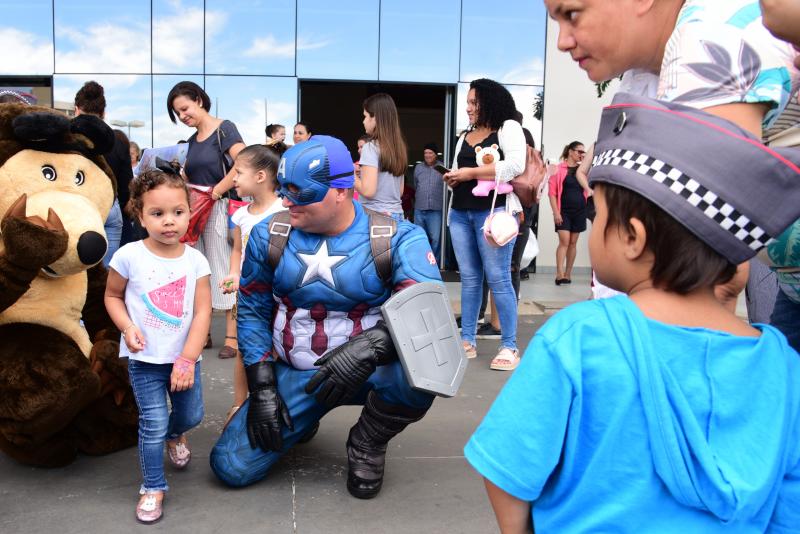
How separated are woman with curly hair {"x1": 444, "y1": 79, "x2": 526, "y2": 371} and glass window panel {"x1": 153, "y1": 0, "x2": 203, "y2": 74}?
24.9 ft

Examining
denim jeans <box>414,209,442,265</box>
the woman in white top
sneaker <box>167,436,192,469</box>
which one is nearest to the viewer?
sneaker <box>167,436,192,469</box>

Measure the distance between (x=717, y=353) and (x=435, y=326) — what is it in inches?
65.9

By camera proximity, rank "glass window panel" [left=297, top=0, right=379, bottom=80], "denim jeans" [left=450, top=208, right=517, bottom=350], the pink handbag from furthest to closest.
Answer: "glass window panel" [left=297, top=0, right=379, bottom=80] → "denim jeans" [left=450, top=208, right=517, bottom=350] → the pink handbag

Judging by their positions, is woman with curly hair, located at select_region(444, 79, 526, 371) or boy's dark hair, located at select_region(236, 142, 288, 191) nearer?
boy's dark hair, located at select_region(236, 142, 288, 191)

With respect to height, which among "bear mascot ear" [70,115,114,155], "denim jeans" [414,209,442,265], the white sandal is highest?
"bear mascot ear" [70,115,114,155]

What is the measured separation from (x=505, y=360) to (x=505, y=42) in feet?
25.1

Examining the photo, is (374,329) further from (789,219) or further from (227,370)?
(227,370)

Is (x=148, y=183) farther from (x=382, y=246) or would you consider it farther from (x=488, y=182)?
(x=488, y=182)

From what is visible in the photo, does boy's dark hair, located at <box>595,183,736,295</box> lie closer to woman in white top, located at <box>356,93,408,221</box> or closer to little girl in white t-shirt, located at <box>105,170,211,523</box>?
little girl in white t-shirt, located at <box>105,170,211,523</box>

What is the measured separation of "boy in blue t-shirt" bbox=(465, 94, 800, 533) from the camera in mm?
1156

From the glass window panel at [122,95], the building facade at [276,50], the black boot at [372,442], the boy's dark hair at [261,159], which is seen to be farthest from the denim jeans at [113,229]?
the glass window panel at [122,95]

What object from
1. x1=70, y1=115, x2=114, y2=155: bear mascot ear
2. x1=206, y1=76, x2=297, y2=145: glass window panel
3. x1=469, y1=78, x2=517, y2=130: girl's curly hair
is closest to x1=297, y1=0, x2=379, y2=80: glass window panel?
x1=206, y1=76, x2=297, y2=145: glass window panel

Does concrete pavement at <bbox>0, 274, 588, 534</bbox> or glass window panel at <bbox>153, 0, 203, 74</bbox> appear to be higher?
glass window panel at <bbox>153, 0, 203, 74</bbox>

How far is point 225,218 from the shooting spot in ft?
17.8
